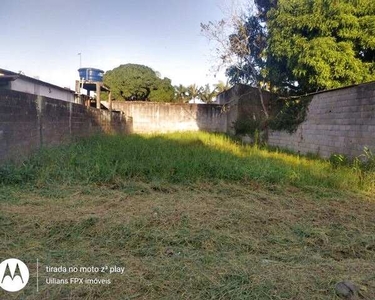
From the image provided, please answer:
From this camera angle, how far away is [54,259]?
85.8 inches

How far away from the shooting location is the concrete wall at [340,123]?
5.34m

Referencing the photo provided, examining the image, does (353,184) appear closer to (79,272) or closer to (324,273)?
(324,273)

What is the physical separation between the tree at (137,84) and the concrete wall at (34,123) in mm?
12306

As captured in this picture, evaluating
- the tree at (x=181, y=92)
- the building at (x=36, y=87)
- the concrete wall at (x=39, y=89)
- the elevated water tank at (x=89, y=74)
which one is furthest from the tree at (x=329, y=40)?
the tree at (x=181, y=92)

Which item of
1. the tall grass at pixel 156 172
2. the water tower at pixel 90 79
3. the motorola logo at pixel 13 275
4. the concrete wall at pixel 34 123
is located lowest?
the motorola logo at pixel 13 275

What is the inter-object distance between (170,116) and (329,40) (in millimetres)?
10754

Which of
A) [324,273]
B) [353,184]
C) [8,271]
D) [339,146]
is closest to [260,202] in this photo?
[324,273]

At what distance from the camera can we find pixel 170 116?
53.0ft

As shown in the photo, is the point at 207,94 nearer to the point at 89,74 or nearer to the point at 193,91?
the point at 193,91

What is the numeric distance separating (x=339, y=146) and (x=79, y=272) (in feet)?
20.7

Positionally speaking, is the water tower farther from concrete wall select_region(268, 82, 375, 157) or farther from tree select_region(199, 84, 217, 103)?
tree select_region(199, 84, 217, 103)

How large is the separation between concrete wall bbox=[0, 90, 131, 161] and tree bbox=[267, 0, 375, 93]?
6.47 metres

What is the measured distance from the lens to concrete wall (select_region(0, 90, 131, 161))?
4211 mm

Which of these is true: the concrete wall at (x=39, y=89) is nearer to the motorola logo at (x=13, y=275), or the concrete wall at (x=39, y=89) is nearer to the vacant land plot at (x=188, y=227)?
the vacant land plot at (x=188, y=227)
